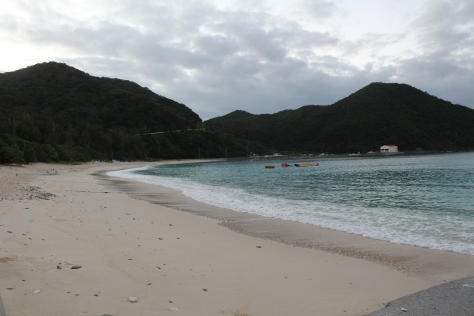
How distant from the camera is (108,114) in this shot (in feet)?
438

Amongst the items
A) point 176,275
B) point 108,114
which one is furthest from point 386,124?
point 176,275

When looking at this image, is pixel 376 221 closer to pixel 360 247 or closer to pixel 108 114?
pixel 360 247

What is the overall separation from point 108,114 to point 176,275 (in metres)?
140

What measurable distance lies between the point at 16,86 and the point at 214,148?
81.9 m

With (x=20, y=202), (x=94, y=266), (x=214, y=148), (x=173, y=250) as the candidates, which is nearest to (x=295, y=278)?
(x=173, y=250)

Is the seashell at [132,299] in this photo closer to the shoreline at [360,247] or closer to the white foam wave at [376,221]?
the shoreline at [360,247]

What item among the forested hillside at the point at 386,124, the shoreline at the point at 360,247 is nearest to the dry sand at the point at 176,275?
the shoreline at the point at 360,247

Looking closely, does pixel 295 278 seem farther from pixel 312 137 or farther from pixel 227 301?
pixel 312 137

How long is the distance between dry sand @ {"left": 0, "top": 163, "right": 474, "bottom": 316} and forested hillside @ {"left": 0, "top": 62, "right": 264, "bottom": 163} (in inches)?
3109

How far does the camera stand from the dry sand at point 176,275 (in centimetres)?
378

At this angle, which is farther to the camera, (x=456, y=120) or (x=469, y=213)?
(x=456, y=120)

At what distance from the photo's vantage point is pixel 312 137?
17400 cm

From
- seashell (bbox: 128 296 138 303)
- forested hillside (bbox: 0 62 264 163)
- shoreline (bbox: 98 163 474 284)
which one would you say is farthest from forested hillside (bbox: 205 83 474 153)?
seashell (bbox: 128 296 138 303)

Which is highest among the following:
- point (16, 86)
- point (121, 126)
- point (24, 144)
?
point (16, 86)
